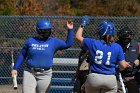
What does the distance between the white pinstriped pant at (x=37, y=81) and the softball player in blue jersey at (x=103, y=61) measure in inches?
33.2

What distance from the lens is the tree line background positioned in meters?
24.1

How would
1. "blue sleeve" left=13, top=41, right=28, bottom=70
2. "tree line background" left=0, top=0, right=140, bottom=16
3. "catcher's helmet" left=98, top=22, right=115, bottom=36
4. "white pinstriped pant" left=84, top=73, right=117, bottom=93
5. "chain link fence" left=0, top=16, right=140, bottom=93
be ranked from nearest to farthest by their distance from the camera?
1. "white pinstriped pant" left=84, top=73, right=117, bottom=93
2. "catcher's helmet" left=98, top=22, right=115, bottom=36
3. "blue sleeve" left=13, top=41, right=28, bottom=70
4. "chain link fence" left=0, top=16, right=140, bottom=93
5. "tree line background" left=0, top=0, right=140, bottom=16

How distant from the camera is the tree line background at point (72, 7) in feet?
79.0

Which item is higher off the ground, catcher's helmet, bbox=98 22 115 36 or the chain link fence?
catcher's helmet, bbox=98 22 115 36

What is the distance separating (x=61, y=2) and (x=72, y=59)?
17348 mm

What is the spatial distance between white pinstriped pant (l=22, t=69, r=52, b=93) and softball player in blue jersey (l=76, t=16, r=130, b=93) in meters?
0.84

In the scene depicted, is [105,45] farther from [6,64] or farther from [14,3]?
[14,3]

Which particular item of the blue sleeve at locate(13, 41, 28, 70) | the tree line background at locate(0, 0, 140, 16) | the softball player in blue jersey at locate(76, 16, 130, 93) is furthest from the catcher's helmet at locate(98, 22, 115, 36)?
the tree line background at locate(0, 0, 140, 16)

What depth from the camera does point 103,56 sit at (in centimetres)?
759

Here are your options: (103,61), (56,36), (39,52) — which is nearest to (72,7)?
(56,36)

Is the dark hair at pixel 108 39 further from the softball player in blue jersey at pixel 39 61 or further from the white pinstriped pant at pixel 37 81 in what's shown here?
the white pinstriped pant at pixel 37 81

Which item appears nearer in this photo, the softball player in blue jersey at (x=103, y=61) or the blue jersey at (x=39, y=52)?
the softball player in blue jersey at (x=103, y=61)

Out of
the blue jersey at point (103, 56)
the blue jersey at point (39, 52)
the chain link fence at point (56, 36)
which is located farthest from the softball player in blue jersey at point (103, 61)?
the chain link fence at point (56, 36)

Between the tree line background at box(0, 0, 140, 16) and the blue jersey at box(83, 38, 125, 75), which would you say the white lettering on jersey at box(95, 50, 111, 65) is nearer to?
the blue jersey at box(83, 38, 125, 75)
